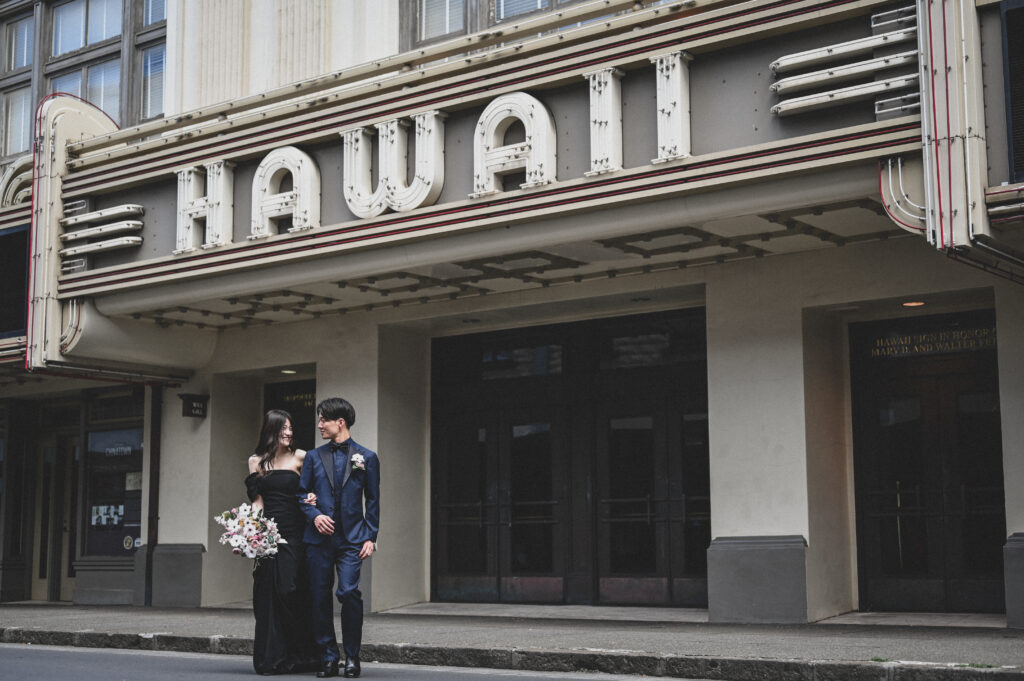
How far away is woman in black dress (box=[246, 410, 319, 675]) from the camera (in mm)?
9383

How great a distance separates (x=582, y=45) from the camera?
11953 mm

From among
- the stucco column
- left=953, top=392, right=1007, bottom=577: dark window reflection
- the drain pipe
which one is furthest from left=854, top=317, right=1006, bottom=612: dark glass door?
the drain pipe

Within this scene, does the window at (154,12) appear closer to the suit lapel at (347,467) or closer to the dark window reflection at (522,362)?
the dark window reflection at (522,362)

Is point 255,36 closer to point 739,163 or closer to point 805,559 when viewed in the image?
point 739,163

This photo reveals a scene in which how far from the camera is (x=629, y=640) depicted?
10.6 meters

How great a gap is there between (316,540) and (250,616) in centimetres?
588

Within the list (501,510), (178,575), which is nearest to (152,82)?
(178,575)

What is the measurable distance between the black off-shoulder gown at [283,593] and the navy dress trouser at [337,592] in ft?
0.67

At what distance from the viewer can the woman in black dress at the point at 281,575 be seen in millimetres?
9383

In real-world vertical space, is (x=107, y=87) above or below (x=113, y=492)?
above

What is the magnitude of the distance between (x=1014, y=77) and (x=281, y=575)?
6813 millimetres

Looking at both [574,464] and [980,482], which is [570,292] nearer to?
[574,464]

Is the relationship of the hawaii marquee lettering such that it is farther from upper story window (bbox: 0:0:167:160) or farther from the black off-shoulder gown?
upper story window (bbox: 0:0:167:160)

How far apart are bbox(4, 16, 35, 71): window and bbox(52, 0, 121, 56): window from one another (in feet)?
1.99
